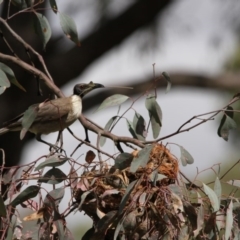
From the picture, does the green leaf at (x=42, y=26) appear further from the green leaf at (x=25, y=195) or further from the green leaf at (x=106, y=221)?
the green leaf at (x=106, y=221)

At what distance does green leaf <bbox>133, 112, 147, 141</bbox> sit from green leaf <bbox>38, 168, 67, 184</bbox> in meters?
0.35

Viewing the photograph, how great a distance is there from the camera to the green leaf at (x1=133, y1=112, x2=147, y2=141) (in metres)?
2.20

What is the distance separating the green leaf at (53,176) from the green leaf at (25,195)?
3 cm

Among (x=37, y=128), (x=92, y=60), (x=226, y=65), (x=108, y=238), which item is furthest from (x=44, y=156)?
(x=226, y=65)

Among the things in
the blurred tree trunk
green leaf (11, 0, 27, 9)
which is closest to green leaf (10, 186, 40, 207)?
green leaf (11, 0, 27, 9)

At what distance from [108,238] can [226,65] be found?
19.8ft

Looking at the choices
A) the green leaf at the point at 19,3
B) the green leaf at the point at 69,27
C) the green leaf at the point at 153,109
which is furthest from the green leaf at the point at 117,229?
the green leaf at the point at 19,3

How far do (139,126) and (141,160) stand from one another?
41cm

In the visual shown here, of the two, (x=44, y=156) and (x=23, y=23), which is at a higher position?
(x=44, y=156)

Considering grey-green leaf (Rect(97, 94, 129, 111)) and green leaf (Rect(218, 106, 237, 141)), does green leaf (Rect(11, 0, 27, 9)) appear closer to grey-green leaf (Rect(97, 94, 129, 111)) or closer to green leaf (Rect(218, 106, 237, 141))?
grey-green leaf (Rect(97, 94, 129, 111))

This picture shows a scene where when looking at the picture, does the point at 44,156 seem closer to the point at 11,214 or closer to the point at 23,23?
the point at 11,214

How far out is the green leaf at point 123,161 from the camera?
1837 mm

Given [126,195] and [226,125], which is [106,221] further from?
[226,125]

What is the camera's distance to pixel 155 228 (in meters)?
1.85
